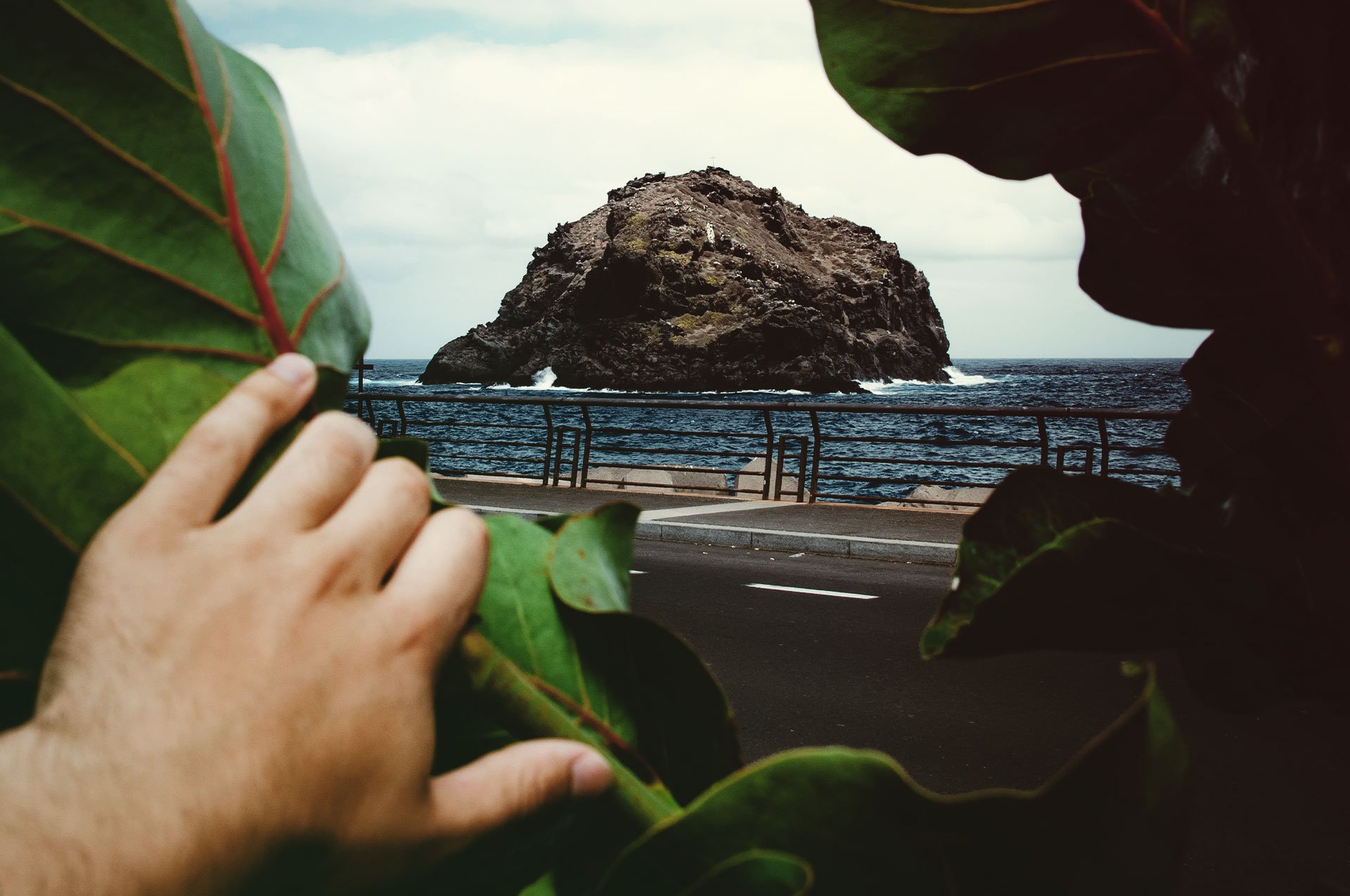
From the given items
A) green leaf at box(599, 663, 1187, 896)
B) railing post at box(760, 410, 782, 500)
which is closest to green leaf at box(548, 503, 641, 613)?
green leaf at box(599, 663, 1187, 896)

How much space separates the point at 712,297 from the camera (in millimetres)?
57094

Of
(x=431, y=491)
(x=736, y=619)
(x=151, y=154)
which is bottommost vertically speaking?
(x=736, y=619)

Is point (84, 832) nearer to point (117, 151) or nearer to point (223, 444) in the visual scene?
point (223, 444)

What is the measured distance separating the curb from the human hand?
8.12m

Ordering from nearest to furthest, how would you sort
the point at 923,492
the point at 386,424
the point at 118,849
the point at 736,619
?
the point at 118,849 → the point at 736,619 → the point at 923,492 → the point at 386,424

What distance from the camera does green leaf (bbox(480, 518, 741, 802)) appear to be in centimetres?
39

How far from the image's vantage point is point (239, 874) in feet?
1.02

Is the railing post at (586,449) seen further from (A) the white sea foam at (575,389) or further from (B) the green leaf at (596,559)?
(A) the white sea foam at (575,389)

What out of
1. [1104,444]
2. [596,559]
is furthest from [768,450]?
[596,559]

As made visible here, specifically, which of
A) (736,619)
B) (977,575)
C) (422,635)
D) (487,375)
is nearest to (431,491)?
(422,635)

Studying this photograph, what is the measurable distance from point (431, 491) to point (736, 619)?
6.29 meters

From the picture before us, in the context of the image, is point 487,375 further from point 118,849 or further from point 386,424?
point 118,849

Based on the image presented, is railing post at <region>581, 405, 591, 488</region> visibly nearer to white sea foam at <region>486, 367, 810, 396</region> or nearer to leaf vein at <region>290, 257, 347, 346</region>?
leaf vein at <region>290, 257, 347, 346</region>

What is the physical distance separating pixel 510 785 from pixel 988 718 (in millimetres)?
4872
